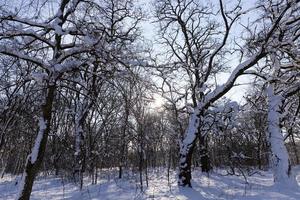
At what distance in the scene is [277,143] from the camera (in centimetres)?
1341

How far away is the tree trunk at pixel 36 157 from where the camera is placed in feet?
25.7

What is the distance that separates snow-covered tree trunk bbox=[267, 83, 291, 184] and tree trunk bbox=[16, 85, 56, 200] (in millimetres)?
9154

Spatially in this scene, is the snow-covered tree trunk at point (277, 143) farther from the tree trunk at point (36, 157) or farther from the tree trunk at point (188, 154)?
the tree trunk at point (36, 157)

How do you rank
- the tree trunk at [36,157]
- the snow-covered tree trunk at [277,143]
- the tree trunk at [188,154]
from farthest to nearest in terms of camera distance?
the snow-covered tree trunk at [277,143] < the tree trunk at [188,154] < the tree trunk at [36,157]

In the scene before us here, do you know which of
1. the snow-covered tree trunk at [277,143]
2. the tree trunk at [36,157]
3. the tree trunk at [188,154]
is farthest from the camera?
the snow-covered tree trunk at [277,143]

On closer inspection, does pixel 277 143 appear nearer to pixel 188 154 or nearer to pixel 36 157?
pixel 188 154

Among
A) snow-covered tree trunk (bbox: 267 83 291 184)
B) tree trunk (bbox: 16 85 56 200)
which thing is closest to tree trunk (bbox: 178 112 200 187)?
snow-covered tree trunk (bbox: 267 83 291 184)

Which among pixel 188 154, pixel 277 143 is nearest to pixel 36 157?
Answer: pixel 188 154

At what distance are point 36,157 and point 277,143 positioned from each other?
9533 mm

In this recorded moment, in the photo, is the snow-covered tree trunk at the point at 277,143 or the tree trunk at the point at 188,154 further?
the snow-covered tree trunk at the point at 277,143

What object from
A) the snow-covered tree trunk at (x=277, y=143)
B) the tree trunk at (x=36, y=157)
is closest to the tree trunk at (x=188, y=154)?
the snow-covered tree trunk at (x=277, y=143)

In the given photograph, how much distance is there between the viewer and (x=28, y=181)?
25.7 ft

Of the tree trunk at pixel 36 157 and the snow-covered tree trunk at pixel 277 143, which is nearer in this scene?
the tree trunk at pixel 36 157

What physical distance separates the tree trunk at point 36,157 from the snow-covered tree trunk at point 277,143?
9.15 m
